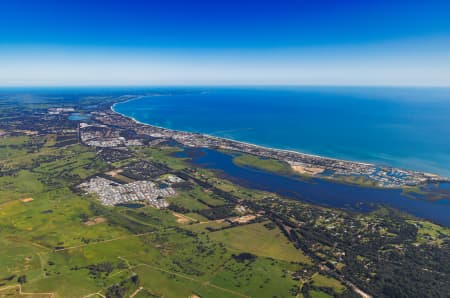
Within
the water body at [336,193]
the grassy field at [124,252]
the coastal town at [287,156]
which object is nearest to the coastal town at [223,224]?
the grassy field at [124,252]

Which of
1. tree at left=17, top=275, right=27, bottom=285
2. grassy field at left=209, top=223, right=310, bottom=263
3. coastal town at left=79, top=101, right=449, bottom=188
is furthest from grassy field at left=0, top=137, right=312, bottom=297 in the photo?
coastal town at left=79, top=101, right=449, bottom=188

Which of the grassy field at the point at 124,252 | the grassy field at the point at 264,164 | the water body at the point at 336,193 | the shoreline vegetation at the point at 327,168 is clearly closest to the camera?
the grassy field at the point at 124,252

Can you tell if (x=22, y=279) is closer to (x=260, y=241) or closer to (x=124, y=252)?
(x=124, y=252)

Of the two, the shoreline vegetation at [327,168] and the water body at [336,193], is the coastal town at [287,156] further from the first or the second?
the water body at [336,193]

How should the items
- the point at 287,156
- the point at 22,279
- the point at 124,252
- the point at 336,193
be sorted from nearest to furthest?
the point at 22,279, the point at 124,252, the point at 336,193, the point at 287,156

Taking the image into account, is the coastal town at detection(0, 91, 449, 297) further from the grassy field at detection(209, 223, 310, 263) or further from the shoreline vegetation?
the shoreline vegetation

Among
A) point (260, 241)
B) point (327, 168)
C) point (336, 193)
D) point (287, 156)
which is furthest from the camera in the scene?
point (287, 156)

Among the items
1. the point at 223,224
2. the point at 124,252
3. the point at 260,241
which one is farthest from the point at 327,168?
the point at 124,252

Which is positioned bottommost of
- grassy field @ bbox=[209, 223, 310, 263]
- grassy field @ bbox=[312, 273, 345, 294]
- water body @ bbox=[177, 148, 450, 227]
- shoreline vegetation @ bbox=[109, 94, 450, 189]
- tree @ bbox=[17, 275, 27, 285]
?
grassy field @ bbox=[312, 273, 345, 294]
